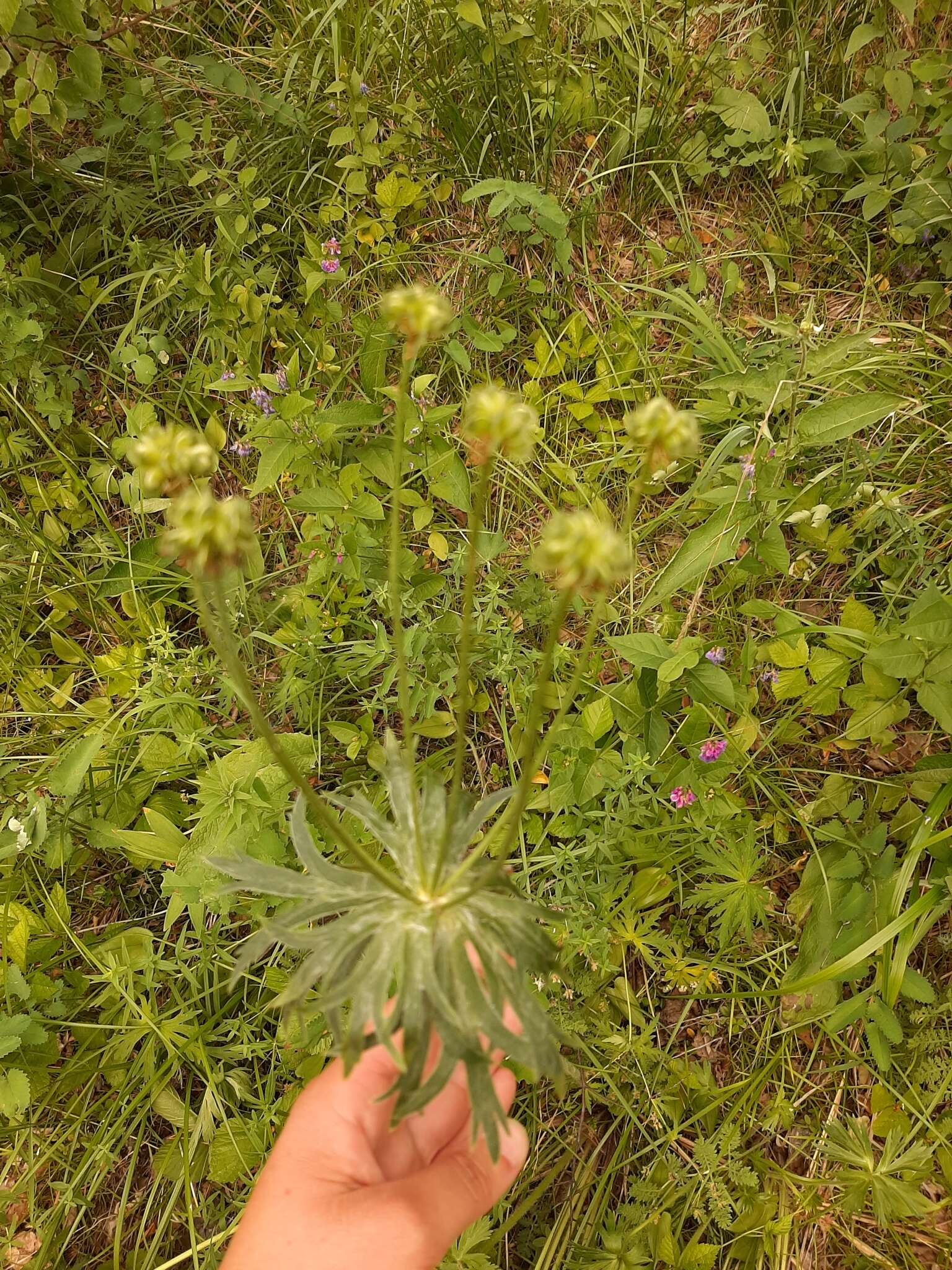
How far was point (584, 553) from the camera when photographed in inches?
51.2

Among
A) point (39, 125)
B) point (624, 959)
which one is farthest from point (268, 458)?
point (39, 125)

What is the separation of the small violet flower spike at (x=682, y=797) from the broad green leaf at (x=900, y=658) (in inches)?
30.7

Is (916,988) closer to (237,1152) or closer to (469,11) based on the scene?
(237,1152)

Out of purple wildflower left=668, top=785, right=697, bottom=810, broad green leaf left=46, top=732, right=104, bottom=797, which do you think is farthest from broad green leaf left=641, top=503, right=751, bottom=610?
broad green leaf left=46, top=732, right=104, bottom=797

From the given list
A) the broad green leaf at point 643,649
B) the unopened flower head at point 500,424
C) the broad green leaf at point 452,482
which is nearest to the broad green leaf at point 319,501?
the broad green leaf at point 452,482

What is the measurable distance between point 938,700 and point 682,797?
0.90m

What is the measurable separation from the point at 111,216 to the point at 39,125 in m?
0.74

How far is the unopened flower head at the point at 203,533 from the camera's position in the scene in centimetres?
124

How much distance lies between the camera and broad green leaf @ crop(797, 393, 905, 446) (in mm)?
3143

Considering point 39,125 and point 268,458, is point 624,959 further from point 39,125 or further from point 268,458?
point 39,125

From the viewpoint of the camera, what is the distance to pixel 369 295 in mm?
3996

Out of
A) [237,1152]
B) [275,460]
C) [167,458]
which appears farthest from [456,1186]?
[275,460]

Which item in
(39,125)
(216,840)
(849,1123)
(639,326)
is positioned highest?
(39,125)

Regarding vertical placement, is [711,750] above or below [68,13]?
below
